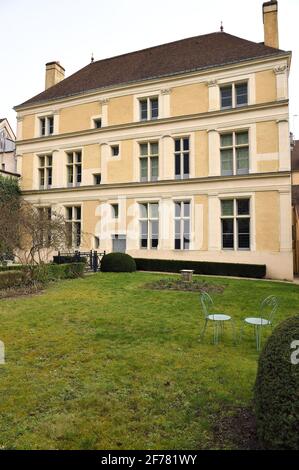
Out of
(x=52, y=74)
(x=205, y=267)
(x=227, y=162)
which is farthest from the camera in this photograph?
(x=52, y=74)

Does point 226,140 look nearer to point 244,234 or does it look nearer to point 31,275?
point 244,234

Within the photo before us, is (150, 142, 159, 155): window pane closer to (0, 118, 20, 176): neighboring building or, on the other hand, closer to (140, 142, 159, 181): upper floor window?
(140, 142, 159, 181): upper floor window

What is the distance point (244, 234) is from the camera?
1622cm

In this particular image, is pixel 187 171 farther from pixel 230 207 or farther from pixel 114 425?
pixel 114 425

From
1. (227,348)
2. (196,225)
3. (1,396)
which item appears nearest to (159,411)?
(1,396)

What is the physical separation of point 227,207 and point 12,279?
11.3 metres

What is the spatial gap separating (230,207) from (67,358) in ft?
45.4

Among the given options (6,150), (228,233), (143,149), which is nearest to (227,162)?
(228,233)

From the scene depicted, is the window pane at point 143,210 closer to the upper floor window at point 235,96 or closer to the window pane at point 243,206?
the window pane at point 243,206

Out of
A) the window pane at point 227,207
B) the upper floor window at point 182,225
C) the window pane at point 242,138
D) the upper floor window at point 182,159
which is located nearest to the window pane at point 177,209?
the upper floor window at point 182,225

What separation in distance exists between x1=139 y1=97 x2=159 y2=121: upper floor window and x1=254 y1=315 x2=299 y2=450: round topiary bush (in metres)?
18.0

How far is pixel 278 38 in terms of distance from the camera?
1686 cm

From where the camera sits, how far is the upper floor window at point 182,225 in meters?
17.2

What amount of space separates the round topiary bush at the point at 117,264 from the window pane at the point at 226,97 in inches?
396
